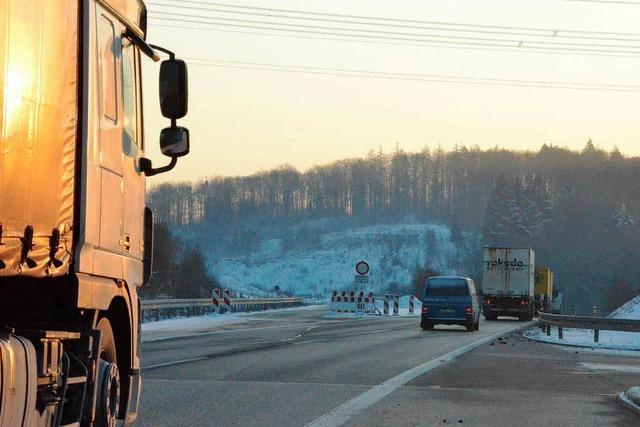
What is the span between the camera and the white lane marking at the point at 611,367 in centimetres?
1930

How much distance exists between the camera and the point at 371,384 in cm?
1472

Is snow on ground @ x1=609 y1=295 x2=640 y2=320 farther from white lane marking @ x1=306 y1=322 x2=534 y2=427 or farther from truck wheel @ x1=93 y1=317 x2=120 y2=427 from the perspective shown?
truck wheel @ x1=93 y1=317 x2=120 y2=427

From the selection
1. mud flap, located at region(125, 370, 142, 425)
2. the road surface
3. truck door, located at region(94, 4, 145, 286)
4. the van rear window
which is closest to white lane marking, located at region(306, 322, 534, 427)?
the road surface

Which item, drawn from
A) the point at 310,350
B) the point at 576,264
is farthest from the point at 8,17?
the point at 576,264

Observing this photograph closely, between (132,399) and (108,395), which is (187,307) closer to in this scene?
(132,399)

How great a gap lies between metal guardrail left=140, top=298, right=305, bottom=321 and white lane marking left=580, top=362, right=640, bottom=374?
12387mm

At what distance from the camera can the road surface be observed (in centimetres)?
1101

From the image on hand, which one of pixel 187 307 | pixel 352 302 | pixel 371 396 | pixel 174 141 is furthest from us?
pixel 352 302

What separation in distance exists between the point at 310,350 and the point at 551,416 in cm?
1104

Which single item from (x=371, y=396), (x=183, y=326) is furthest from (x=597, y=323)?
(x=371, y=396)

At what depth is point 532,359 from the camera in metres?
21.5

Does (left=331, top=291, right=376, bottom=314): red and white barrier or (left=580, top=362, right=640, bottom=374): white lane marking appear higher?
(left=331, top=291, right=376, bottom=314): red and white barrier

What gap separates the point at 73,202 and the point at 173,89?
6.94 ft

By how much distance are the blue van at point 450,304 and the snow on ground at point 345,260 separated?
120m
